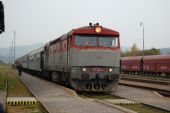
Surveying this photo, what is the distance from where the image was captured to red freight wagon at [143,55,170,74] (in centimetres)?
4441

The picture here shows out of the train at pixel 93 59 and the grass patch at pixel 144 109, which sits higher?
the train at pixel 93 59

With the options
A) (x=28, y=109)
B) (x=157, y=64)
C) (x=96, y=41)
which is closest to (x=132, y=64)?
(x=157, y=64)

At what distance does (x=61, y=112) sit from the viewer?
40.3ft

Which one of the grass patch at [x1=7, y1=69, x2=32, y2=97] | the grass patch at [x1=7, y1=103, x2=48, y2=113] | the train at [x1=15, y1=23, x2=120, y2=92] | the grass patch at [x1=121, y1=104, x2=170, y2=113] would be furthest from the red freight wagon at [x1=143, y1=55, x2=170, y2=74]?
the grass patch at [x1=7, y1=103, x2=48, y2=113]

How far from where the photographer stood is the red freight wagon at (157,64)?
146 feet

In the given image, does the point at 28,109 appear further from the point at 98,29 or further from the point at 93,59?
the point at 98,29

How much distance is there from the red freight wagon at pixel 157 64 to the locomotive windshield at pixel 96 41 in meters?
24.1

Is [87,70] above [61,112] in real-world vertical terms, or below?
above

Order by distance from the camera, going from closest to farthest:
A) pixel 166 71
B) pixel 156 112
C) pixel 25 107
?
pixel 156 112 → pixel 25 107 → pixel 166 71

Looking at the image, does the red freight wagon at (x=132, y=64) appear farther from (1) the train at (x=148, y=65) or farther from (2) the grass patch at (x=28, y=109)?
(2) the grass patch at (x=28, y=109)

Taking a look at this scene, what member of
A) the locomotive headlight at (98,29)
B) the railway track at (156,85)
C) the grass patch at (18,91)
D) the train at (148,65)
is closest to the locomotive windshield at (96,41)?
the locomotive headlight at (98,29)

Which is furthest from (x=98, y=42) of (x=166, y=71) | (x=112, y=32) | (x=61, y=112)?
(x=166, y=71)

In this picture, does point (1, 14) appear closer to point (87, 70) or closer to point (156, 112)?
point (156, 112)

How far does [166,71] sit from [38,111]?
3321 centimetres
